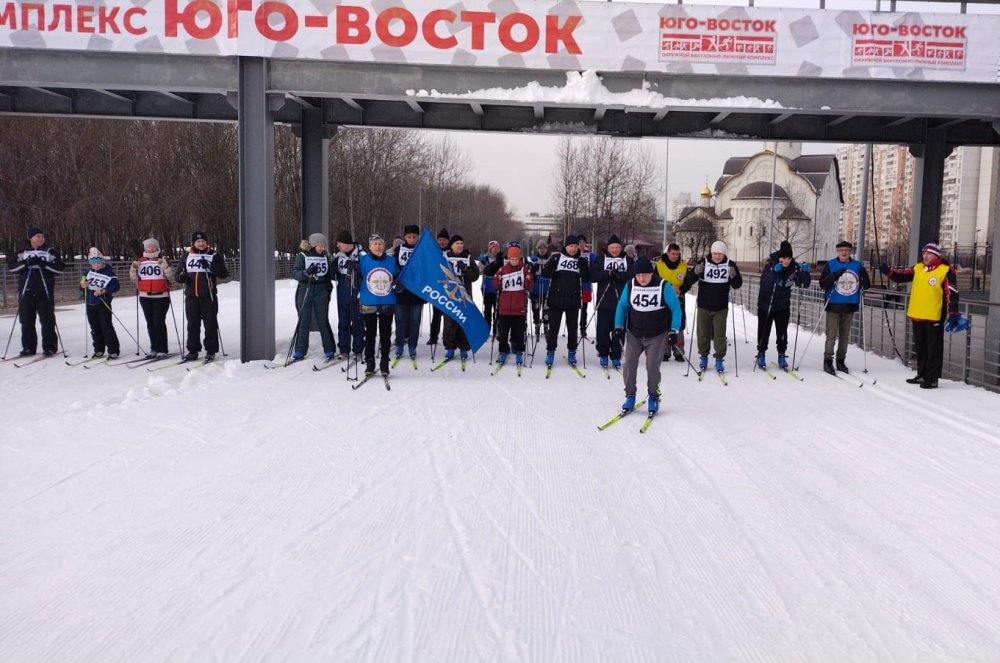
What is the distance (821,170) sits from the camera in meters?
100

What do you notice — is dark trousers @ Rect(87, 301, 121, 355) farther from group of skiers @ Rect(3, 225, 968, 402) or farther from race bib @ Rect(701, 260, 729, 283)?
race bib @ Rect(701, 260, 729, 283)

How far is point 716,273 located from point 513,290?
9.66 feet

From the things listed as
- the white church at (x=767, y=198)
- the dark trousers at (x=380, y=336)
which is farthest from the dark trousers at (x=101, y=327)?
the white church at (x=767, y=198)

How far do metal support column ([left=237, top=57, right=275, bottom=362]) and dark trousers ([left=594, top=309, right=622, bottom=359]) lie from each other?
16.8 feet

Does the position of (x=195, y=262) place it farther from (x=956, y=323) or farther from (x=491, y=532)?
(x=956, y=323)

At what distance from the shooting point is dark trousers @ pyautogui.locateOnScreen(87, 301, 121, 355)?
12273 mm

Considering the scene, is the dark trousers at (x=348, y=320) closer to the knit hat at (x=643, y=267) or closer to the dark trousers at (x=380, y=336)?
the dark trousers at (x=380, y=336)

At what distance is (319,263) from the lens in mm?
12062

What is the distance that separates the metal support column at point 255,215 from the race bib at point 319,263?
0.79 m

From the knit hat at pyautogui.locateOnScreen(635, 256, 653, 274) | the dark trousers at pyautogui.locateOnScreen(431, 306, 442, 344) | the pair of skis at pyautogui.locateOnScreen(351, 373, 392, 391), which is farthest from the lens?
the dark trousers at pyautogui.locateOnScreen(431, 306, 442, 344)

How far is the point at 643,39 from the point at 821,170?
98.5 metres

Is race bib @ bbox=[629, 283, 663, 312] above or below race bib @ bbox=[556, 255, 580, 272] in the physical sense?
below

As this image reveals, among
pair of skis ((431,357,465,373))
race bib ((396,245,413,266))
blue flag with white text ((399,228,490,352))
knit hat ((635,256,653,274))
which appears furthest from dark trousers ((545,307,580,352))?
knit hat ((635,256,653,274))

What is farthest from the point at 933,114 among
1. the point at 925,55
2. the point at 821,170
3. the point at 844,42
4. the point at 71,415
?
the point at 821,170
